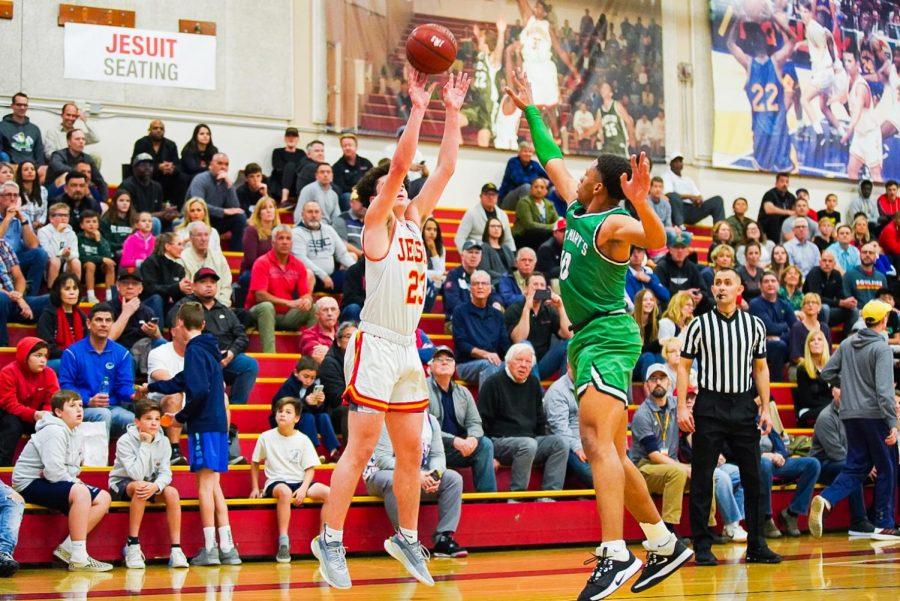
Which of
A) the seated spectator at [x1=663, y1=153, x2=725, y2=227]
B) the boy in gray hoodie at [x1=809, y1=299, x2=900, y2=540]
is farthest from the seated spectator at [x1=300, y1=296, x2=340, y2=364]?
the seated spectator at [x1=663, y1=153, x2=725, y2=227]

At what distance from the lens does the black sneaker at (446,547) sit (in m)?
8.59

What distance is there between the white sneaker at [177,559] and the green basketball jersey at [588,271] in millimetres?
3613

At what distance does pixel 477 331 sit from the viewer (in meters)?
11.2

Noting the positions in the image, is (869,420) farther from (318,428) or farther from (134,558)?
(134,558)

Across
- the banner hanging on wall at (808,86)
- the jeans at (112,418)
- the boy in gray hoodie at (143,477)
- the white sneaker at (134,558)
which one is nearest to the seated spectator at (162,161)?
the jeans at (112,418)

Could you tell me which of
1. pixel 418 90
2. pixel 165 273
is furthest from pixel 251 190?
pixel 418 90

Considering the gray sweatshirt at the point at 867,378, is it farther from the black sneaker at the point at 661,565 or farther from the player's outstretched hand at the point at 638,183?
the player's outstretched hand at the point at 638,183

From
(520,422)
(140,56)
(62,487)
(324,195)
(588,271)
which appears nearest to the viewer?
(588,271)

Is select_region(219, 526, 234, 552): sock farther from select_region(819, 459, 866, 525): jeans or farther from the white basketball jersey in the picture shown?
select_region(819, 459, 866, 525): jeans

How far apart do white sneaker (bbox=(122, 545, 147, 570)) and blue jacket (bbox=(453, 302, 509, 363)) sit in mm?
4118

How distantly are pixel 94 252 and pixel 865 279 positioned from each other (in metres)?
9.44

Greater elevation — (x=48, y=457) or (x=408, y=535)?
(x=48, y=457)

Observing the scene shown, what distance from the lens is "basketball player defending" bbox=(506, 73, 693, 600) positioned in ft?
17.4

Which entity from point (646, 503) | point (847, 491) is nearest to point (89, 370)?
point (646, 503)
